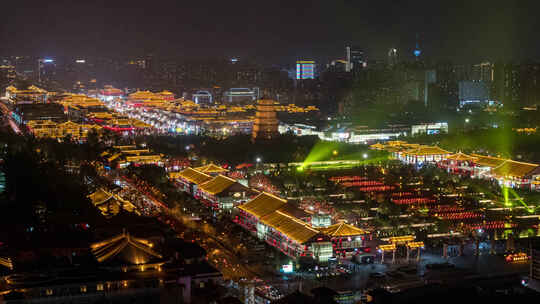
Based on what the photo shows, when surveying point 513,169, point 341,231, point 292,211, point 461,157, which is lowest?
point 341,231

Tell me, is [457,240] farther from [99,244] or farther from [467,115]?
[467,115]

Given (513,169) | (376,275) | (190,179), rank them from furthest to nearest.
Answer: (513,169)
(190,179)
(376,275)

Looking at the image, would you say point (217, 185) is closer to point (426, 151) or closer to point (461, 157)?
point (461, 157)

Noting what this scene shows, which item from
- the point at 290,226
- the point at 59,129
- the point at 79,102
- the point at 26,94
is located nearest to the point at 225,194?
the point at 290,226

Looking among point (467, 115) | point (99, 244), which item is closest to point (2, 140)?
point (99, 244)

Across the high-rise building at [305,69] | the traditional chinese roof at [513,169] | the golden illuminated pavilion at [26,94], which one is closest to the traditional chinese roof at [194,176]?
the traditional chinese roof at [513,169]
